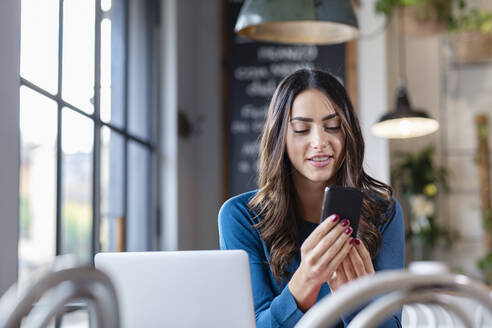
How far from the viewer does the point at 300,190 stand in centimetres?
182

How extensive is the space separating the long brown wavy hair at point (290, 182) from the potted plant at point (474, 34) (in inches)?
133

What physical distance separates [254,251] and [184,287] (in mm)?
571

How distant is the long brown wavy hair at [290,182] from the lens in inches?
66.3

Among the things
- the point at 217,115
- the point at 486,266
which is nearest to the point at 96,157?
the point at 217,115

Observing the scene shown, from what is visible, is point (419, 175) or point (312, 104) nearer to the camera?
point (312, 104)

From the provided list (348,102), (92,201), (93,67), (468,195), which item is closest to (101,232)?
(92,201)

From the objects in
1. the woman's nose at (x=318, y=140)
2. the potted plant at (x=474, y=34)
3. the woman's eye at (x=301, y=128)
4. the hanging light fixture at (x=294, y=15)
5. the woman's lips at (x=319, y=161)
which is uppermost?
the potted plant at (x=474, y=34)

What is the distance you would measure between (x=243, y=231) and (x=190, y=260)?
0.58m

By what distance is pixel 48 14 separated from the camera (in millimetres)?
2234

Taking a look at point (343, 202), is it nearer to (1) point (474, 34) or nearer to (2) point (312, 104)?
(2) point (312, 104)

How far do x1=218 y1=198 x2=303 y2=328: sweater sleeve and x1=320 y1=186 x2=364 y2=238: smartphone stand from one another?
0.82ft

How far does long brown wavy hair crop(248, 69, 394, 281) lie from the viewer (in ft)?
5.52

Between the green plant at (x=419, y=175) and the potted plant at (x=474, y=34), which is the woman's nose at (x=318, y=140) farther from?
the potted plant at (x=474, y=34)

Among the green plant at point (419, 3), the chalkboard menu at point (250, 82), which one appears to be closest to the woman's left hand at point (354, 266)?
the chalkboard menu at point (250, 82)
